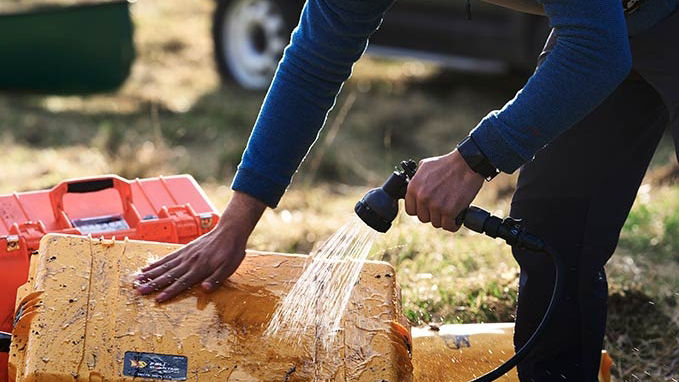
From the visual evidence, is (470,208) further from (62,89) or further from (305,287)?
(62,89)

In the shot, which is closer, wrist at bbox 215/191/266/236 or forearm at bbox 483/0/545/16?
forearm at bbox 483/0/545/16

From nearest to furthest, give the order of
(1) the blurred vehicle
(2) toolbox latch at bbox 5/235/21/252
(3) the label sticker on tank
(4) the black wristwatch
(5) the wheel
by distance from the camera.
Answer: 1. (4) the black wristwatch
2. (3) the label sticker on tank
3. (2) toolbox latch at bbox 5/235/21/252
4. (1) the blurred vehicle
5. (5) the wheel

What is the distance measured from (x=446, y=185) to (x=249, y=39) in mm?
5391

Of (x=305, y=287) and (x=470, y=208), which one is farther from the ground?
(x=470, y=208)

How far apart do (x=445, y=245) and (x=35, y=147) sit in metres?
2.79

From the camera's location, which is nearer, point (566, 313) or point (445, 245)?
point (566, 313)

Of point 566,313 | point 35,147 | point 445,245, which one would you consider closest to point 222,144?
point 35,147

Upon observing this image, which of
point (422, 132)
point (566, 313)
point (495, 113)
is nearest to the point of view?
point (495, 113)

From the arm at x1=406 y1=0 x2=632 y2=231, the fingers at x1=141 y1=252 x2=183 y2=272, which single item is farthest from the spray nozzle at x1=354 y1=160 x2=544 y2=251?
the fingers at x1=141 y1=252 x2=183 y2=272

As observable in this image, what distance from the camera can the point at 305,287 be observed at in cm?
254

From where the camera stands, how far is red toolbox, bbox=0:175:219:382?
268 cm

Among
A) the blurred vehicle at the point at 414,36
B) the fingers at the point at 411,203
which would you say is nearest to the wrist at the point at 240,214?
the fingers at the point at 411,203

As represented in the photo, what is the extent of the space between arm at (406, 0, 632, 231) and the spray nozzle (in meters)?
0.10

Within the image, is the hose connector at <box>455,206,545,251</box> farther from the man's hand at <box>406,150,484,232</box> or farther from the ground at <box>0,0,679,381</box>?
the ground at <box>0,0,679,381</box>
